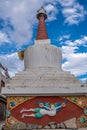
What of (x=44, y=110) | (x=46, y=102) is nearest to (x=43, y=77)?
(x=46, y=102)

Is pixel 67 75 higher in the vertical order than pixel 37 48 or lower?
lower

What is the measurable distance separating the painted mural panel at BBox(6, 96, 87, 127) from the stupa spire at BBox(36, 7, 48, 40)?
7.00 metres

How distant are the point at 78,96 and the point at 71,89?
74 centimetres

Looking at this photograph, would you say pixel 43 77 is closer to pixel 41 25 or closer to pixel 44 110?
pixel 44 110

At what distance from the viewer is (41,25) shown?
19.1 m

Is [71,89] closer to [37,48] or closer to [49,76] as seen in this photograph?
[49,76]

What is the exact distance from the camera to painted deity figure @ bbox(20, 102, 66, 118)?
12.7 m

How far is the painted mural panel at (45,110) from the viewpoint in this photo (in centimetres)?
1269

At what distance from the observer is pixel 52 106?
1284cm

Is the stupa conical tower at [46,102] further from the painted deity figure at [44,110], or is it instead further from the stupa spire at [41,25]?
the stupa spire at [41,25]

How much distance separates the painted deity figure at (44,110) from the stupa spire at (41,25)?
7223mm

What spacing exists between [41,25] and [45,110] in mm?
9491

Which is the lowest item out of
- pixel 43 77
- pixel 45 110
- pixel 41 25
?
pixel 45 110

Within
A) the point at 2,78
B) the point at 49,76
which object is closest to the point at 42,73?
the point at 49,76
